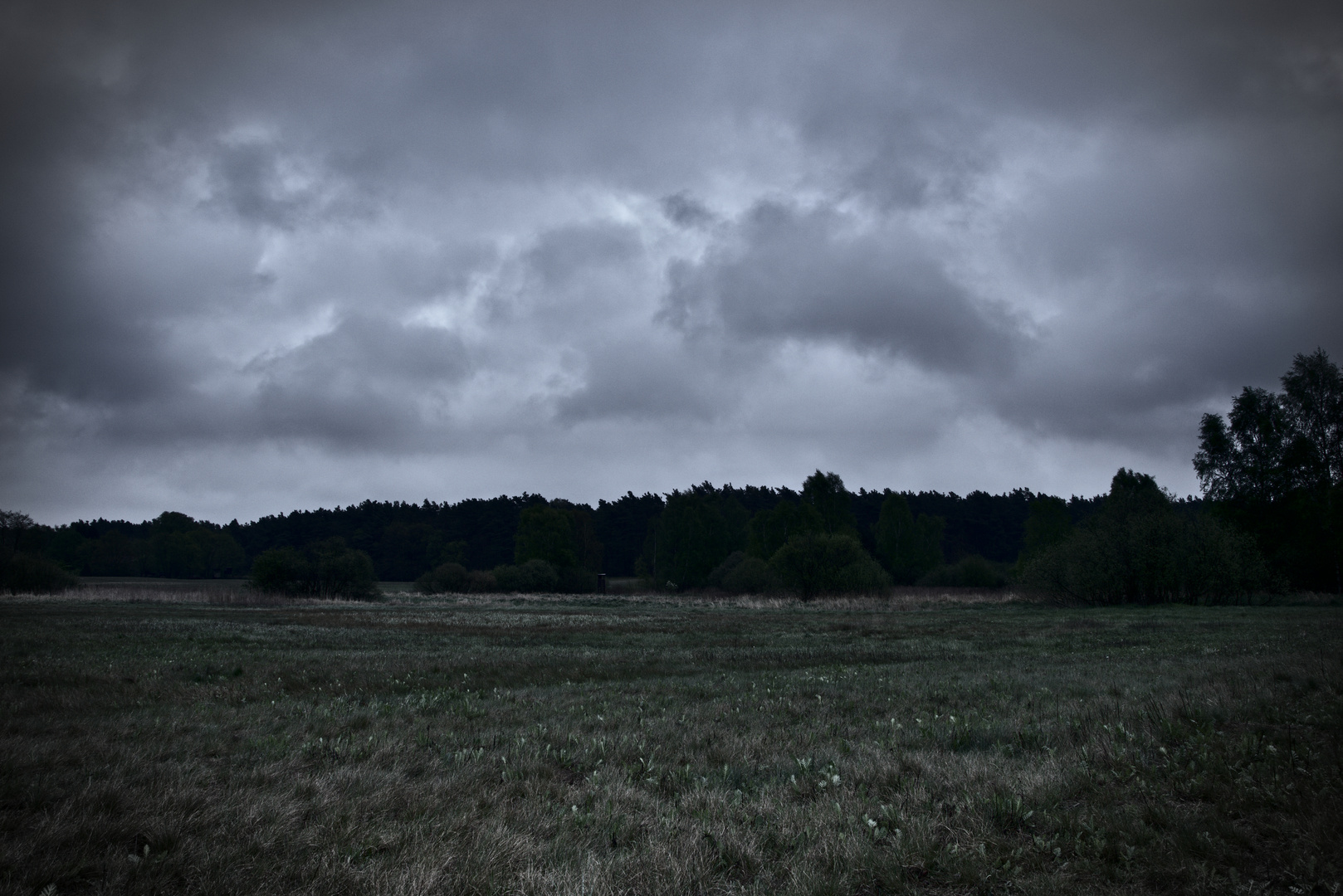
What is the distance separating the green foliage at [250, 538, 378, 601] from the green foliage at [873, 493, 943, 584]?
2990 inches

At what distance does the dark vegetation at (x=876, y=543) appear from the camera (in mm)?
52375

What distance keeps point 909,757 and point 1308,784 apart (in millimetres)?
3319

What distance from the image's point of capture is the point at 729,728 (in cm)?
931

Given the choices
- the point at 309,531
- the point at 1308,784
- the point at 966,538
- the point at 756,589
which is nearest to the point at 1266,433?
the point at 756,589

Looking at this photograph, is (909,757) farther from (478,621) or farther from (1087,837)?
(478,621)

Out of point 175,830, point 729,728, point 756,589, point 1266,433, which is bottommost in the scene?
point 756,589

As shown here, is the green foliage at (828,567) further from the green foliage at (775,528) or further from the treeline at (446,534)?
the treeline at (446,534)

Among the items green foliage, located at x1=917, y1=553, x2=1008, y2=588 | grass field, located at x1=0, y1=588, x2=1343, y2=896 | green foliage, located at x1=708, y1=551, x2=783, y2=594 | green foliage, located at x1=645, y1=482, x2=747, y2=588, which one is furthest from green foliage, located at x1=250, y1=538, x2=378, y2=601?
green foliage, located at x1=917, y1=553, x2=1008, y2=588

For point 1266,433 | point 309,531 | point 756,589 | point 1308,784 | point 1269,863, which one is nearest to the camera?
point 1269,863

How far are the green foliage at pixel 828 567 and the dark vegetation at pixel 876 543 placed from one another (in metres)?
0.16

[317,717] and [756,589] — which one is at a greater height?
[317,717]

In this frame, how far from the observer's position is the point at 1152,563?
168 ft

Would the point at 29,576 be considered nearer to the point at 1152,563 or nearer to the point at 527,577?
the point at 527,577

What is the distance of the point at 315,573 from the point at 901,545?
3238 inches
